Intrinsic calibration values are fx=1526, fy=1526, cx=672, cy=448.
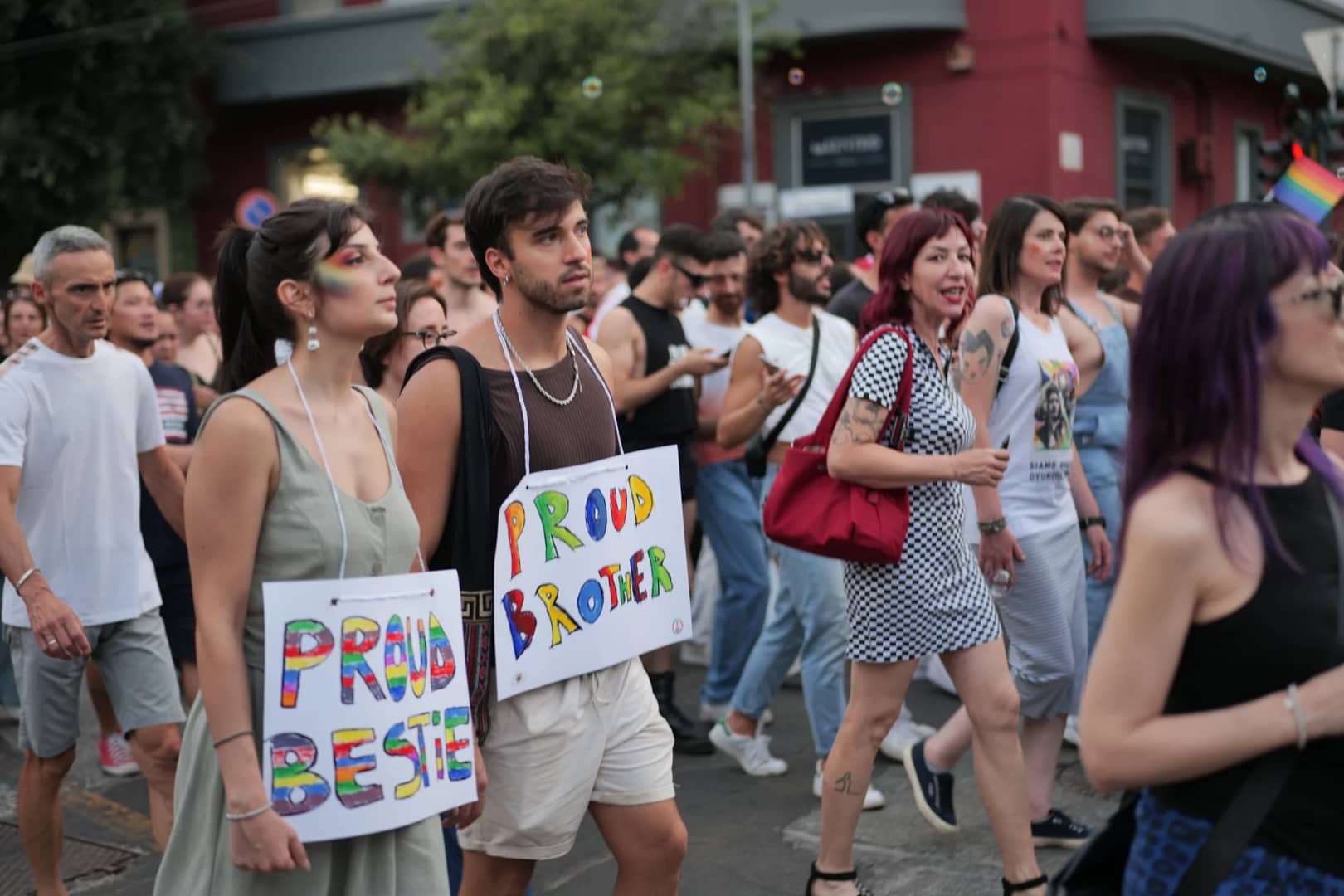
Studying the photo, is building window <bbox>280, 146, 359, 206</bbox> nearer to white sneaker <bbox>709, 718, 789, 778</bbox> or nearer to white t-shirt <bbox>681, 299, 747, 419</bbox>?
white t-shirt <bbox>681, 299, 747, 419</bbox>

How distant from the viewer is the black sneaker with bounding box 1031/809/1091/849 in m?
4.97

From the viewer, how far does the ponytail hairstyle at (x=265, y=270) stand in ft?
9.54

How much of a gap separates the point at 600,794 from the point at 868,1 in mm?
17214

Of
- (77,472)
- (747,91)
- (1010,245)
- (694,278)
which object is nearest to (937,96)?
(747,91)

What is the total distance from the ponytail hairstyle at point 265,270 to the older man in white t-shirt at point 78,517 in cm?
165

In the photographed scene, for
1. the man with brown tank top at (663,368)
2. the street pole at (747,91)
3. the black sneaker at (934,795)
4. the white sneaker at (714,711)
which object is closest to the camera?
the black sneaker at (934,795)

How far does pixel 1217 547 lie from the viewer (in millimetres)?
1984

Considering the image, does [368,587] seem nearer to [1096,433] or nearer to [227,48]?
[1096,433]

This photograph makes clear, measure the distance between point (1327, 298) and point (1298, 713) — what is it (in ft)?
1.83

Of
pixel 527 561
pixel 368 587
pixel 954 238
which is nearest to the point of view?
pixel 368 587

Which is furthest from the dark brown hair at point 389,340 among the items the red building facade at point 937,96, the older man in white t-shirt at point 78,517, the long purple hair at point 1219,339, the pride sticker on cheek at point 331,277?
the red building facade at point 937,96

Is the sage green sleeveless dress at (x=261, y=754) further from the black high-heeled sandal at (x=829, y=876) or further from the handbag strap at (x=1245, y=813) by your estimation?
the black high-heeled sandal at (x=829, y=876)

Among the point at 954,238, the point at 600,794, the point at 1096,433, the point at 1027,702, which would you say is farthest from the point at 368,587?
the point at 1096,433

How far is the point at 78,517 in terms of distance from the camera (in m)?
4.67
